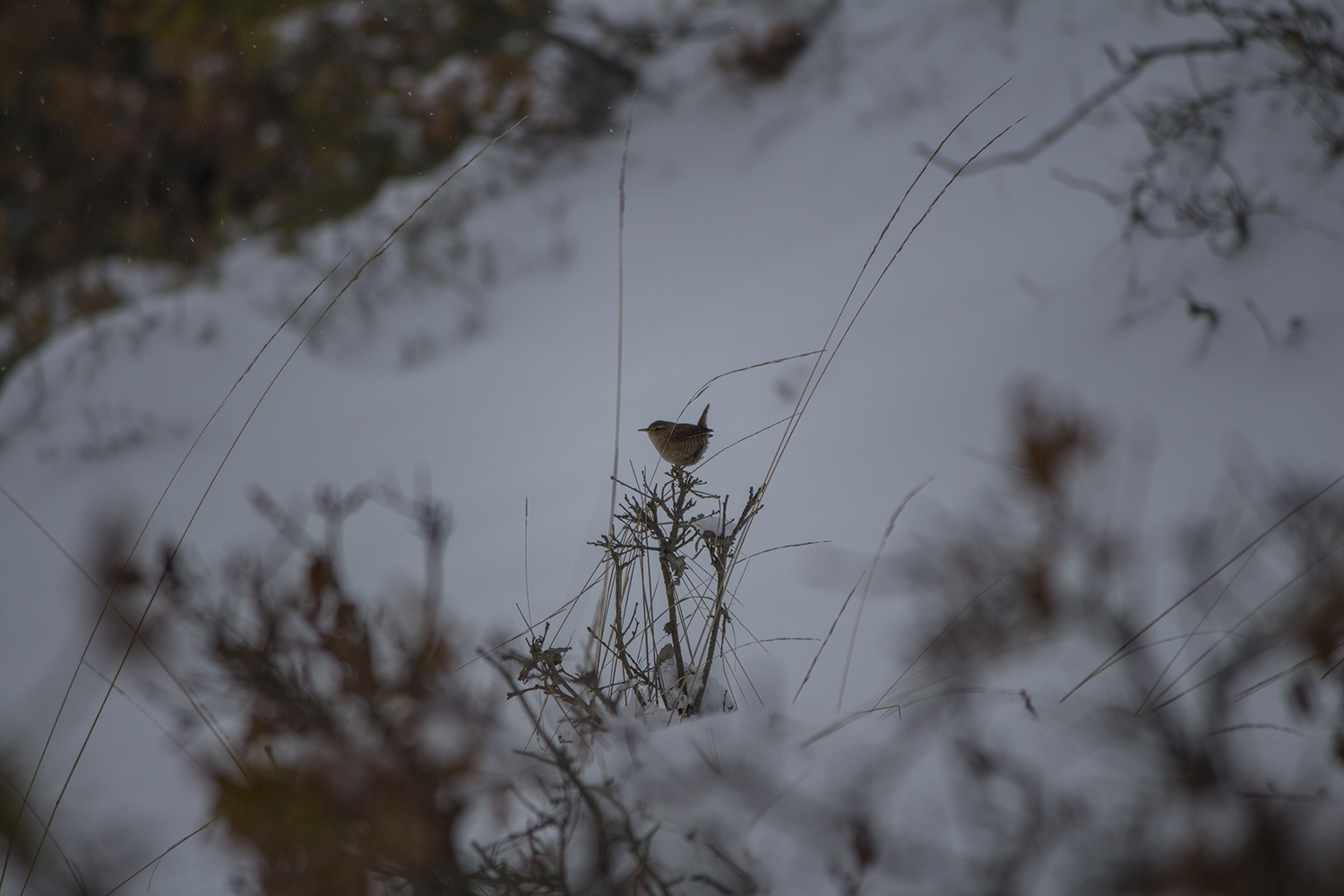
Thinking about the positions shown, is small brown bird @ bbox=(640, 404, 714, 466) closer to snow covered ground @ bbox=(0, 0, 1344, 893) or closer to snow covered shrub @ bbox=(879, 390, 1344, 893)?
snow covered ground @ bbox=(0, 0, 1344, 893)

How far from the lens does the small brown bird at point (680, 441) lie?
1.08m

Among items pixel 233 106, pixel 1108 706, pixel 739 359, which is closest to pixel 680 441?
pixel 1108 706

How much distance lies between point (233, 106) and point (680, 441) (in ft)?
21.0

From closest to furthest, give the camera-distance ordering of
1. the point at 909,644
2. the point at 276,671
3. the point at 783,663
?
1. the point at 276,671
2. the point at 909,644
3. the point at 783,663

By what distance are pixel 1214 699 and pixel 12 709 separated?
2.49 m

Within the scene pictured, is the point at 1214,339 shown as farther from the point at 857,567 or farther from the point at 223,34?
the point at 223,34

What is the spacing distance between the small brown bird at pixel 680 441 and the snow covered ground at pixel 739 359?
0.21 meters

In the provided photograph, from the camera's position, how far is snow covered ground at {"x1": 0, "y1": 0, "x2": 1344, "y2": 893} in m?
1.40

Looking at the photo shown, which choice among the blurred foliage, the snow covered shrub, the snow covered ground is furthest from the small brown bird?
the blurred foliage

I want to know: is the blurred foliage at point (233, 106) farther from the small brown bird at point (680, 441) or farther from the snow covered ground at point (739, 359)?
the small brown bird at point (680, 441)

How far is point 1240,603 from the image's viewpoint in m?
0.89

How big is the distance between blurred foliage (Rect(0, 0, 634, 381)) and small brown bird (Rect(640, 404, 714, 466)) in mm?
4474

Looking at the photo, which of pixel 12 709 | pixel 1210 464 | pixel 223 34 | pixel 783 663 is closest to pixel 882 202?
pixel 1210 464

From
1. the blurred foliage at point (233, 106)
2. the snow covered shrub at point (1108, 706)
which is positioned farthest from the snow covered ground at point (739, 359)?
the blurred foliage at point (233, 106)
